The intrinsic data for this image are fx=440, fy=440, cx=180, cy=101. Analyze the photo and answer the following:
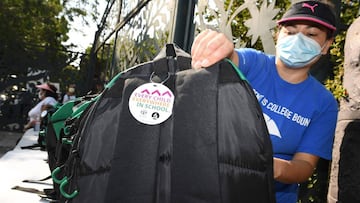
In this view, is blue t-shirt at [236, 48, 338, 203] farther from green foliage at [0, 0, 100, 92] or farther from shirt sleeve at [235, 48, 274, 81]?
green foliage at [0, 0, 100, 92]

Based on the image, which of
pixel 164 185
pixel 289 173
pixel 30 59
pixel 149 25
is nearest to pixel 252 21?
pixel 289 173

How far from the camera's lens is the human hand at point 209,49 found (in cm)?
115

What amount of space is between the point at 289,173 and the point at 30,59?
1195cm

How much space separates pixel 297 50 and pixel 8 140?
1075cm

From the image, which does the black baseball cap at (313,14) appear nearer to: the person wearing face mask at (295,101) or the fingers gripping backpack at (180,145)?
the person wearing face mask at (295,101)

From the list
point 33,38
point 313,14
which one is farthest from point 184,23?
point 33,38

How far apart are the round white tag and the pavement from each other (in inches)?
340

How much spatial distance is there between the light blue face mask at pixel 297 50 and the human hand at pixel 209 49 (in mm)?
379

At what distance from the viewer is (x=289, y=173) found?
128 centimetres

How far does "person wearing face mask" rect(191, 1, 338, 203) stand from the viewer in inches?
54.1

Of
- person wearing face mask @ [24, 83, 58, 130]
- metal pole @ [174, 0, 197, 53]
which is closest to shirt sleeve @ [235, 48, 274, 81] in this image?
metal pole @ [174, 0, 197, 53]

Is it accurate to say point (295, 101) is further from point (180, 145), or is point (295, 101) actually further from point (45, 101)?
point (45, 101)

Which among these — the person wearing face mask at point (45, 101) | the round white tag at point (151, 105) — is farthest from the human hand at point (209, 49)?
Result: the person wearing face mask at point (45, 101)

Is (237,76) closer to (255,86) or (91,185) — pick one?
(255,86)
